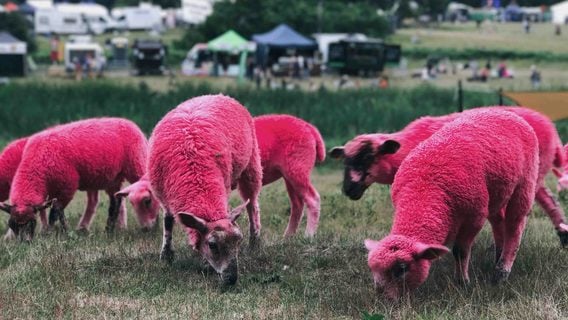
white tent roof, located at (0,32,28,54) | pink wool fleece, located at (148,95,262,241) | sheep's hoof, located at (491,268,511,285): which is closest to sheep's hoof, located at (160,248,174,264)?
pink wool fleece, located at (148,95,262,241)

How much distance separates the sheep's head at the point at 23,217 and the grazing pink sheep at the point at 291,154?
8.79ft

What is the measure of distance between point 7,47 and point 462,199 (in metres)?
37.7

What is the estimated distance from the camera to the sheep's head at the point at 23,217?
991 cm

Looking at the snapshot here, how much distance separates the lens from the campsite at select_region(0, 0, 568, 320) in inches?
278

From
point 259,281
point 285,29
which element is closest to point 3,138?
point 259,281

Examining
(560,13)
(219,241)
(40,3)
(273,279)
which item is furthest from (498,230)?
(560,13)

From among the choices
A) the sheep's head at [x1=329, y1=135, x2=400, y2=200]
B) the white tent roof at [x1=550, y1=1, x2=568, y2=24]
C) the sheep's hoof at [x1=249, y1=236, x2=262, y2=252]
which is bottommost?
the sheep's hoof at [x1=249, y1=236, x2=262, y2=252]

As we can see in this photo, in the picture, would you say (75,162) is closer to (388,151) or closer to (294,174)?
(294,174)

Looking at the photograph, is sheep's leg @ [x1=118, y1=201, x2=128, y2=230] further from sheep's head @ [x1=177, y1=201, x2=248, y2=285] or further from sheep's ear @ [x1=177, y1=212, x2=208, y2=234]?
sheep's ear @ [x1=177, y1=212, x2=208, y2=234]

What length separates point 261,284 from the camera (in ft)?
25.7

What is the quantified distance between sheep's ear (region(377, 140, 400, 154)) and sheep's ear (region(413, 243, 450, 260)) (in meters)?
2.36

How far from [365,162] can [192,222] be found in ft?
7.63

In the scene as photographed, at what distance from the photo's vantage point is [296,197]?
444 inches

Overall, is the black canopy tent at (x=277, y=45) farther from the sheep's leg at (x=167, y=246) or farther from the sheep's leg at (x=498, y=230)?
the sheep's leg at (x=498, y=230)
